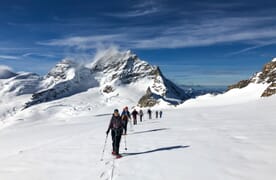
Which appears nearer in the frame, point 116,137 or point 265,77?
point 116,137

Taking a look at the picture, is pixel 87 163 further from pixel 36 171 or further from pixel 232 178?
pixel 232 178

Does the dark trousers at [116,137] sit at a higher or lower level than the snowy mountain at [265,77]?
lower

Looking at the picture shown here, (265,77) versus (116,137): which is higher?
(265,77)

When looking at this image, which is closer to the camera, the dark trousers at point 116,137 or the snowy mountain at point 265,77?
the dark trousers at point 116,137

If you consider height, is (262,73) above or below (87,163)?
above

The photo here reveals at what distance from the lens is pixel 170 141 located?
51.8 ft

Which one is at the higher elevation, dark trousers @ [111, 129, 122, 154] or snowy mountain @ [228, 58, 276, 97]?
snowy mountain @ [228, 58, 276, 97]

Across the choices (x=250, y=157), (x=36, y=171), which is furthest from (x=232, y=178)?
(x=36, y=171)

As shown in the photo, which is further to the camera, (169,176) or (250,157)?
(250,157)

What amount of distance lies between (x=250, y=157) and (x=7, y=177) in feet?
27.7

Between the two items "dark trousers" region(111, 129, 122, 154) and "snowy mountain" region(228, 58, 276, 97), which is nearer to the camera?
"dark trousers" region(111, 129, 122, 154)

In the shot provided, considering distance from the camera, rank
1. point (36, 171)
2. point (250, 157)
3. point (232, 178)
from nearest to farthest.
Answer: point (232, 178), point (36, 171), point (250, 157)

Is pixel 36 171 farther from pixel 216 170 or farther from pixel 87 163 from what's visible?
pixel 216 170

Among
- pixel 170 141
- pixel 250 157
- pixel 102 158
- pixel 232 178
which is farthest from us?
pixel 170 141
